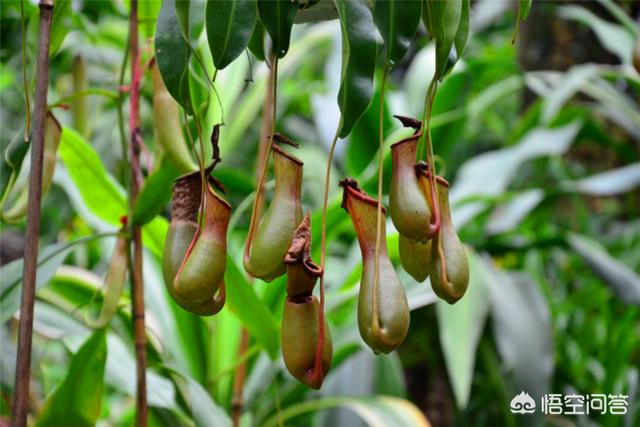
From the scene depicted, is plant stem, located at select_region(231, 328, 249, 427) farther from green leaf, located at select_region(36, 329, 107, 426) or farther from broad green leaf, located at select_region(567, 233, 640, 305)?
broad green leaf, located at select_region(567, 233, 640, 305)

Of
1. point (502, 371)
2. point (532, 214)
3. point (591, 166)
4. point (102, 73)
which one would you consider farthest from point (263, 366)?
point (591, 166)

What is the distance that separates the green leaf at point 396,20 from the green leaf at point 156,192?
290 mm

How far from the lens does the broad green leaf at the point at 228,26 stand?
0.39 metres

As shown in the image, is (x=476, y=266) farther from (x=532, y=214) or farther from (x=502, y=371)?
(x=532, y=214)

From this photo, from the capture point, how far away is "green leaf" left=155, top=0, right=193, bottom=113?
16.1 inches

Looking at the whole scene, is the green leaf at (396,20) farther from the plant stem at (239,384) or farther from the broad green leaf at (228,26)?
the plant stem at (239,384)

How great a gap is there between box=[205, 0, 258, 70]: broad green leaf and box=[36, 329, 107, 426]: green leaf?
1.18ft

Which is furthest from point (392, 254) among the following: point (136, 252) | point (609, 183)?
point (609, 183)

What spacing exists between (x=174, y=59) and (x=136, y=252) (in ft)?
0.97

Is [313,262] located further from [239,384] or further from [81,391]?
[239,384]

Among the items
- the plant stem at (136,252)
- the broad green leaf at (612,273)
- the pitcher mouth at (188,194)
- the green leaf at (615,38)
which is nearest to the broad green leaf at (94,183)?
the plant stem at (136,252)
